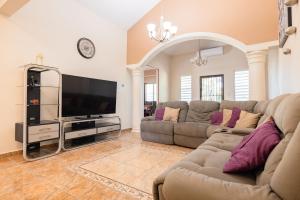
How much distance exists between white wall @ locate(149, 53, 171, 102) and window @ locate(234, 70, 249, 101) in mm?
2606

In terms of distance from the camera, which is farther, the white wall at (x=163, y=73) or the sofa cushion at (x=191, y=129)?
the white wall at (x=163, y=73)

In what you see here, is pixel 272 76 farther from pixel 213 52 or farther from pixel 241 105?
pixel 241 105

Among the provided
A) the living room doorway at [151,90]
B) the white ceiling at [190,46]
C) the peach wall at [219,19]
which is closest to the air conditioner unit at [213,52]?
the white ceiling at [190,46]

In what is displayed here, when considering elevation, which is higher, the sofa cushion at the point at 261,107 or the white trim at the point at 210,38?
the white trim at the point at 210,38

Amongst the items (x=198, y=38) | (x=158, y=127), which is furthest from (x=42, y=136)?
(x=198, y=38)

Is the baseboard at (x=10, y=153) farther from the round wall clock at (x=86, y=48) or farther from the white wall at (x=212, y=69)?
the white wall at (x=212, y=69)

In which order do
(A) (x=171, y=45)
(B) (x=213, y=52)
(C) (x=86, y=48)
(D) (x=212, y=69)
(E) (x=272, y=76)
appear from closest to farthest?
(C) (x=86, y=48)
(A) (x=171, y=45)
(E) (x=272, y=76)
(B) (x=213, y=52)
(D) (x=212, y=69)

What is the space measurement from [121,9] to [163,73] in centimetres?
314

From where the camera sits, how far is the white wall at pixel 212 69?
624 cm

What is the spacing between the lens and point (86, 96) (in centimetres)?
395

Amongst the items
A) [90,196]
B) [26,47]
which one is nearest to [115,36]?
[26,47]

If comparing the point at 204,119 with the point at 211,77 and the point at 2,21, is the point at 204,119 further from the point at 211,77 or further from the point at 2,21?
the point at 2,21

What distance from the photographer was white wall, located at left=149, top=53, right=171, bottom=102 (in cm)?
694

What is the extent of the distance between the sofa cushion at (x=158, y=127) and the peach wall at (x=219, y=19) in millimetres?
2097
